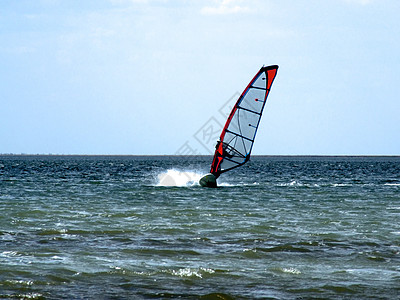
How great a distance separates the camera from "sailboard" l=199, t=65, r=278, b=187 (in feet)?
90.2

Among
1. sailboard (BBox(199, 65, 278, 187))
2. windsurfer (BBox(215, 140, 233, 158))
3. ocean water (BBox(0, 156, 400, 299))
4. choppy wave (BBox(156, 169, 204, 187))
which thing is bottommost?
ocean water (BBox(0, 156, 400, 299))

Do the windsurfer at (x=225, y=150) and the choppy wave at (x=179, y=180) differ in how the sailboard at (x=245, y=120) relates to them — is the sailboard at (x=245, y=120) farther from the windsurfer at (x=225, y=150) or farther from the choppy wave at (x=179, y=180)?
the choppy wave at (x=179, y=180)

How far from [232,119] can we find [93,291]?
→ 19.9 meters

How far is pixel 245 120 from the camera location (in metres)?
27.8

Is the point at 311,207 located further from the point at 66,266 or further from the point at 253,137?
the point at 66,266

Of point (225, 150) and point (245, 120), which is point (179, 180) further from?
point (245, 120)

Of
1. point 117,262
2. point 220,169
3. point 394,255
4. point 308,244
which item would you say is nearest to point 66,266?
point 117,262

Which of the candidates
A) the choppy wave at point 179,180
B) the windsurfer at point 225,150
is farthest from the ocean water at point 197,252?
the choppy wave at point 179,180

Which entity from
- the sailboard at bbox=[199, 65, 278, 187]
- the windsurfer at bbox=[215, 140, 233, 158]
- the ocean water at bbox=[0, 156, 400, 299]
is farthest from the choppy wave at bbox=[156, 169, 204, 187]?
the ocean water at bbox=[0, 156, 400, 299]

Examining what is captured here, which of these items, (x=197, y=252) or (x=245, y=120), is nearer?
(x=197, y=252)

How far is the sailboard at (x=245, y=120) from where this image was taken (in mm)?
27484

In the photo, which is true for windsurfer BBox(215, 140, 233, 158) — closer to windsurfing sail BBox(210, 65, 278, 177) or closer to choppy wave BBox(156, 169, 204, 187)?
windsurfing sail BBox(210, 65, 278, 177)

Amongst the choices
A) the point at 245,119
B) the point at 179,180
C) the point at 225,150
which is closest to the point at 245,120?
the point at 245,119

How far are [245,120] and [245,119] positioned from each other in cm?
5
